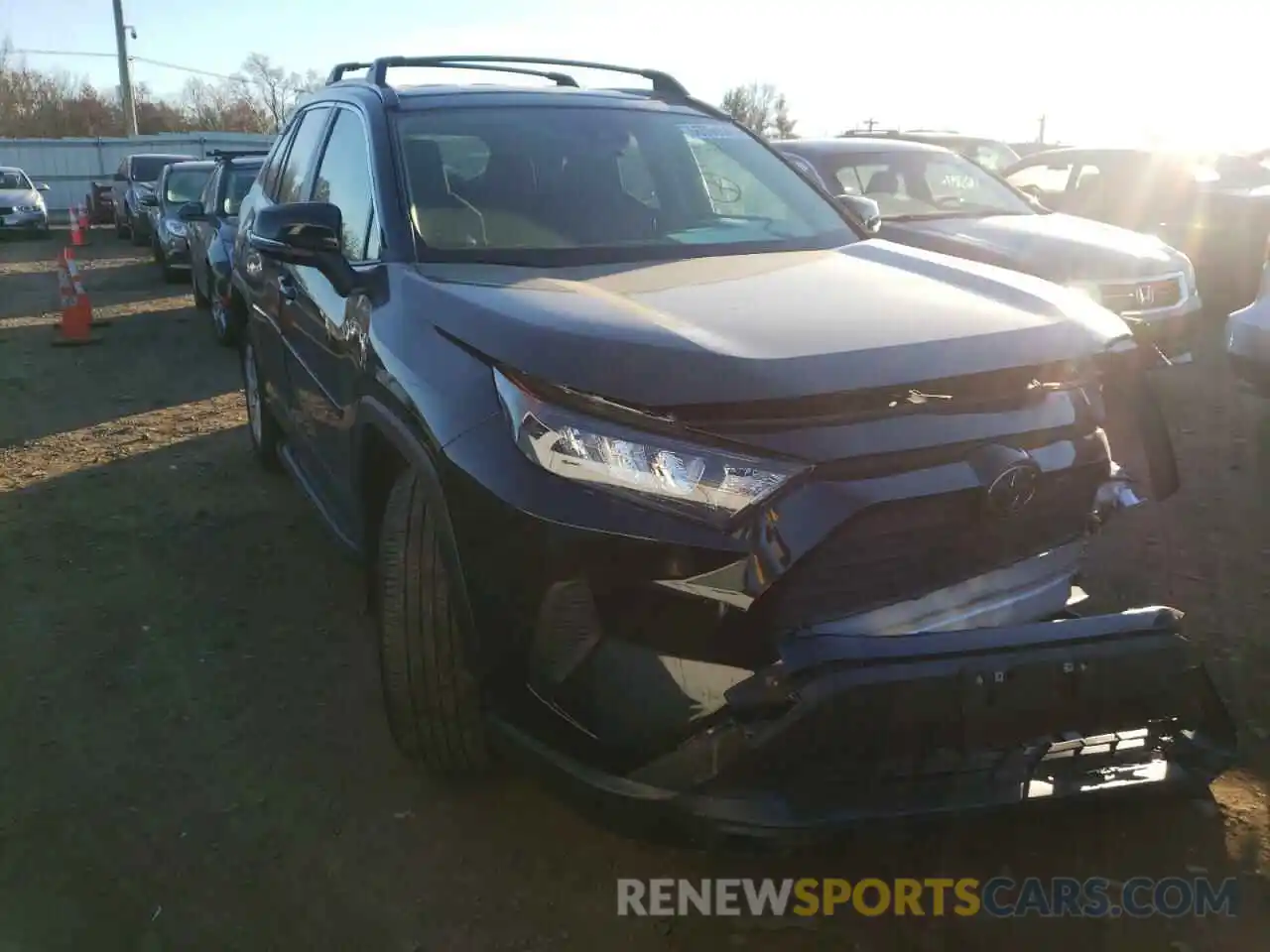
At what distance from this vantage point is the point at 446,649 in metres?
2.61

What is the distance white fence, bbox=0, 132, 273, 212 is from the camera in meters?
32.2

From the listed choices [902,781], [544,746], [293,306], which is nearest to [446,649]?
[544,746]

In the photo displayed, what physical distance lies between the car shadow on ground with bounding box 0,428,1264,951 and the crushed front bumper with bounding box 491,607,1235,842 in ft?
0.30

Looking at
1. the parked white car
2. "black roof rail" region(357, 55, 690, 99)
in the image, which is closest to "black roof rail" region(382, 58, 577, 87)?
"black roof rail" region(357, 55, 690, 99)

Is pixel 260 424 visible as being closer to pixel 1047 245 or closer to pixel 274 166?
pixel 274 166

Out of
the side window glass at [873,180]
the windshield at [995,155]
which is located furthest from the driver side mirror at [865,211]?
the windshield at [995,155]

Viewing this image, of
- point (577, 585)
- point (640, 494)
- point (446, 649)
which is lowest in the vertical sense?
point (446, 649)

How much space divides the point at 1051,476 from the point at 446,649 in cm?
142

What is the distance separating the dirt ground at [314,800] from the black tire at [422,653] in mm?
246

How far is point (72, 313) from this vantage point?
1019 centimetres

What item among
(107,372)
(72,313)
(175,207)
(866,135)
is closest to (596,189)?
(107,372)

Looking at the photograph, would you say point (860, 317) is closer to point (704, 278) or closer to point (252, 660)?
point (704, 278)

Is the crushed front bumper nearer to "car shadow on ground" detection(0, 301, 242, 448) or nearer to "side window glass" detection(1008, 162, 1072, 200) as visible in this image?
"car shadow on ground" detection(0, 301, 242, 448)

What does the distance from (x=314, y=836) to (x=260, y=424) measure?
3.33 meters
